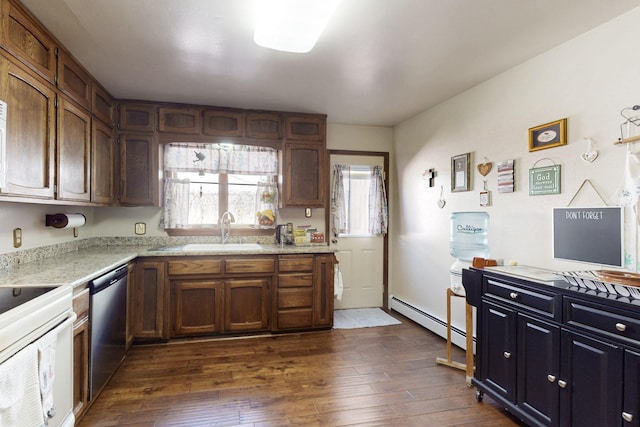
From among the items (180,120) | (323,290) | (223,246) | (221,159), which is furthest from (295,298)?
(180,120)

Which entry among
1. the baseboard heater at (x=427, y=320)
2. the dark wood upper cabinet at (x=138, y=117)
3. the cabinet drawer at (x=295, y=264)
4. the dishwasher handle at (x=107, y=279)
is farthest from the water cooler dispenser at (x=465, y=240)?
the dark wood upper cabinet at (x=138, y=117)

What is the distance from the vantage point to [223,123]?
3482 mm

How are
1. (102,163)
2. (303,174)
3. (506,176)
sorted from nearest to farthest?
(506,176) → (102,163) → (303,174)

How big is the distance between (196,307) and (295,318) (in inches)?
39.7

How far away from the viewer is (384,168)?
169 inches

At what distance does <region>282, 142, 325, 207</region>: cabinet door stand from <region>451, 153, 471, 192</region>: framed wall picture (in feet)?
4.66

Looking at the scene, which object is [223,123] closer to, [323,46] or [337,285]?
[323,46]

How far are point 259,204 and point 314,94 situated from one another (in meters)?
1.43

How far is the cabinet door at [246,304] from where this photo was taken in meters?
3.19

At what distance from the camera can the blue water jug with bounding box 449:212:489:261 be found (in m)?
2.76

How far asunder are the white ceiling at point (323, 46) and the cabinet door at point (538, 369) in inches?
70.5

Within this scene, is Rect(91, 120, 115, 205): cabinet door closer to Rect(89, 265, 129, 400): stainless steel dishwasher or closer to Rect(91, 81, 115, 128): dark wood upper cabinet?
Rect(91, 81, 115, 128): dark wood upper cabinet

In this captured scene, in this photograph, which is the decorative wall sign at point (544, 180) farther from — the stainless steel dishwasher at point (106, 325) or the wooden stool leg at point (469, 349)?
the stainless steel dishwasher at point (106, 325)

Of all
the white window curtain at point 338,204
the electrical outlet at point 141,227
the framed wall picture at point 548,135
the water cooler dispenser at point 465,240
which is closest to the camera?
the framed wall picture at point 548,135
